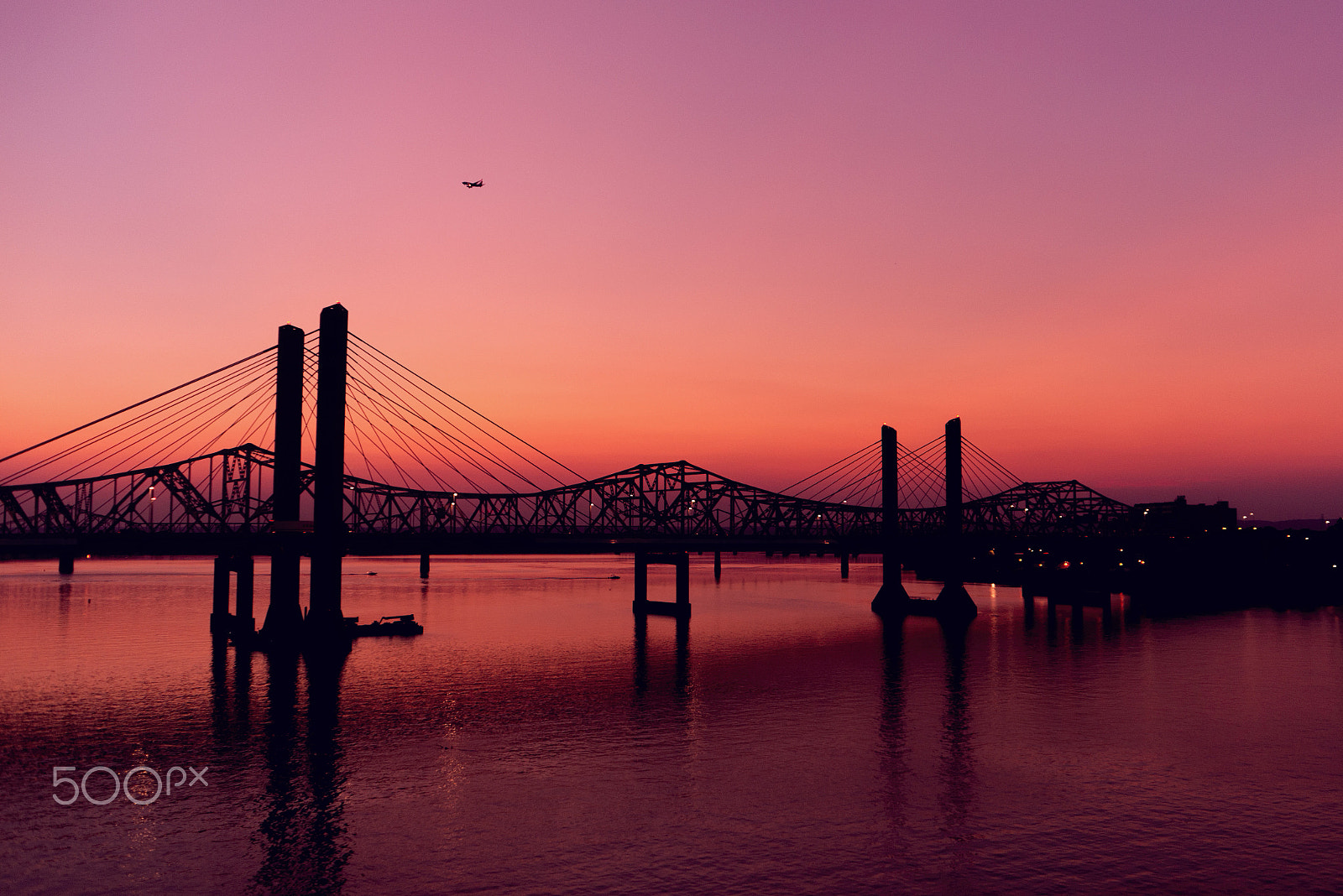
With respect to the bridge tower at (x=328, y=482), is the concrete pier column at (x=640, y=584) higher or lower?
lower

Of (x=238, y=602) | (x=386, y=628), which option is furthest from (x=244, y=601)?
(x=386, y=628)

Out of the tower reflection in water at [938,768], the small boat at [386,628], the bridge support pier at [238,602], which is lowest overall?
the small boat at [386,628]

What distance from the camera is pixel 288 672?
57.4 metres

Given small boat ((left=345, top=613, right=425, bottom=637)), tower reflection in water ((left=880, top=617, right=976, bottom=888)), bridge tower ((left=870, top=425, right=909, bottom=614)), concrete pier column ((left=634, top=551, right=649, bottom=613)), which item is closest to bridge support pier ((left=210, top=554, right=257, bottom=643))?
small boat ((left=345, top=613, right=425, bottom=637))

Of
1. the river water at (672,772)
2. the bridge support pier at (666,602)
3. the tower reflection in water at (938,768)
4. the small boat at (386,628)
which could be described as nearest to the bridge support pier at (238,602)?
the river water at (672,772)

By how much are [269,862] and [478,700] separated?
82.2ft

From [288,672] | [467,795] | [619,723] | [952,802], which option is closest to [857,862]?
[952,802]

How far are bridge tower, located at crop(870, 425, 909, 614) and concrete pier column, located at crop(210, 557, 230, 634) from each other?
234 ft

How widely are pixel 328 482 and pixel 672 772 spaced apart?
40092 mm

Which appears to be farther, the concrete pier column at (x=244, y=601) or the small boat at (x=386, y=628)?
the small boat at (x=386, y=628)

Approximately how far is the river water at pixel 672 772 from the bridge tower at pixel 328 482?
13.2 ft

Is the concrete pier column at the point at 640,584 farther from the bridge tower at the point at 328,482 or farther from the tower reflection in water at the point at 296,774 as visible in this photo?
the tower reflection in water at the point at 296,774

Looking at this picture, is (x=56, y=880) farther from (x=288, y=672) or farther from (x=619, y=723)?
(x=288, y=672)

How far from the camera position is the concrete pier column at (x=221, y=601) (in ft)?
266
